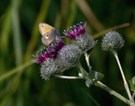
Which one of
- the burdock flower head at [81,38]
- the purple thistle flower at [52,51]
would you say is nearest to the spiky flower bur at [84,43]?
the burdock flower head at [81,38]

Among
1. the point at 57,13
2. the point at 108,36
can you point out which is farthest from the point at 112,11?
the point at 108,36

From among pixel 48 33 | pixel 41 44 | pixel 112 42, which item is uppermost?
pixel 41 44

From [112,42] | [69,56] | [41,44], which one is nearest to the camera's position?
[69,56]

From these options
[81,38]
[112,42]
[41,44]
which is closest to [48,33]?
[81,38]

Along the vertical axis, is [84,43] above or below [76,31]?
below

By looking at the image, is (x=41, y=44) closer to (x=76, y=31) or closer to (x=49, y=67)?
(x=76, y=31)

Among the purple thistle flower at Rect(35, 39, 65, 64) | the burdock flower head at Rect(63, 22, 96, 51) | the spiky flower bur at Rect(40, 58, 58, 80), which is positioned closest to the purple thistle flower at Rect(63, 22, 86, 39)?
the burdock flower head at Rect(63, 22, 96, 51)

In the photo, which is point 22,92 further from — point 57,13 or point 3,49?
point 57,13
